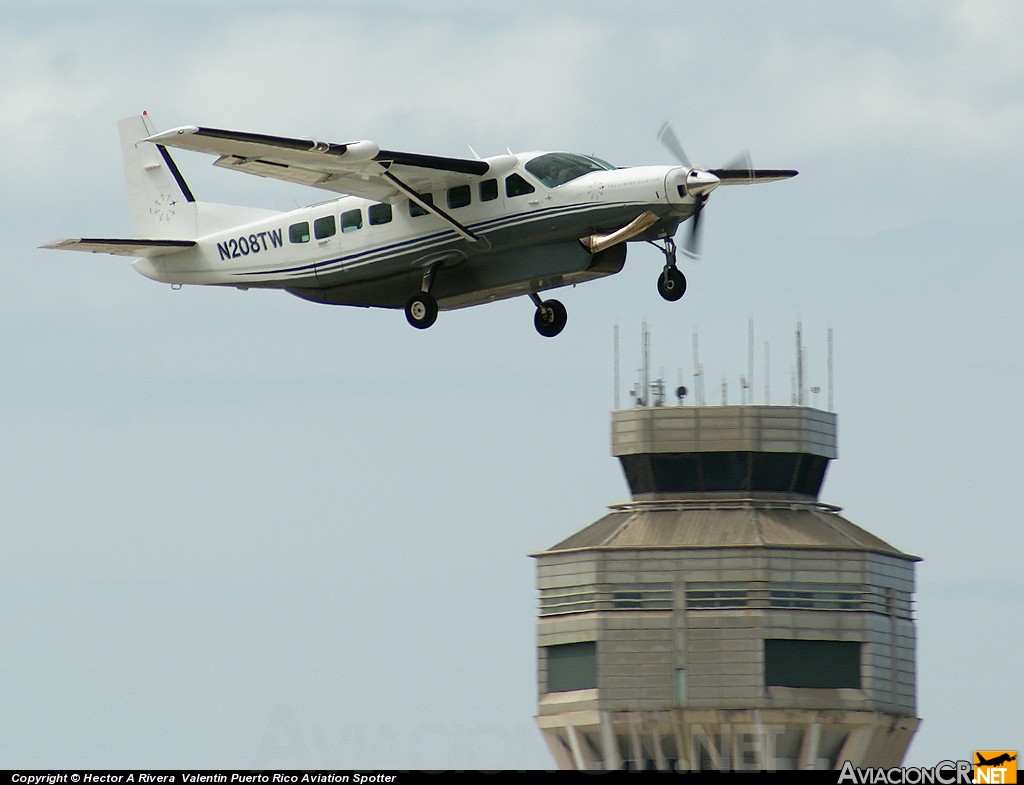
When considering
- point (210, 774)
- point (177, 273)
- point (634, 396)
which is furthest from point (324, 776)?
point (634, 396)

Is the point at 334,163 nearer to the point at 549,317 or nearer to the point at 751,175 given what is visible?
the point at 549,317

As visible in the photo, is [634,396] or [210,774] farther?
[634,396]

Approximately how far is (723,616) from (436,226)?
227 ft

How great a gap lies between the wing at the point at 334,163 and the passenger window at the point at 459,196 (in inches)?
4.8

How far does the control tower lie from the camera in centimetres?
10906

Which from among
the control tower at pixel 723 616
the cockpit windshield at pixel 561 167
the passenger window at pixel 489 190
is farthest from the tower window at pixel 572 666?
the cockpit windshield at pixel 561 167

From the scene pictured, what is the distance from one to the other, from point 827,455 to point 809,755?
767 inches

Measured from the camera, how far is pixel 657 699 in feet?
363

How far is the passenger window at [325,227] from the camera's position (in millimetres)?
46781

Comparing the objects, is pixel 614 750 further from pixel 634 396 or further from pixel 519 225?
pixel 519 225

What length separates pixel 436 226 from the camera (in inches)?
1778

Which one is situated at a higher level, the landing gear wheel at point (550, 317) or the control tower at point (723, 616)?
the control tower at point (723, 616)

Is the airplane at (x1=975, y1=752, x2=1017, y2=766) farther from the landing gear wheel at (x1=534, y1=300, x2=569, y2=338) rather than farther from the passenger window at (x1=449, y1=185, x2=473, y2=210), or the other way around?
the passenger window at (x1=449, y1=185, x2=473, y2=210)

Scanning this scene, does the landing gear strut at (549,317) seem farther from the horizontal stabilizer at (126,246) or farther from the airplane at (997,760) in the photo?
the airplane at (997,760)
